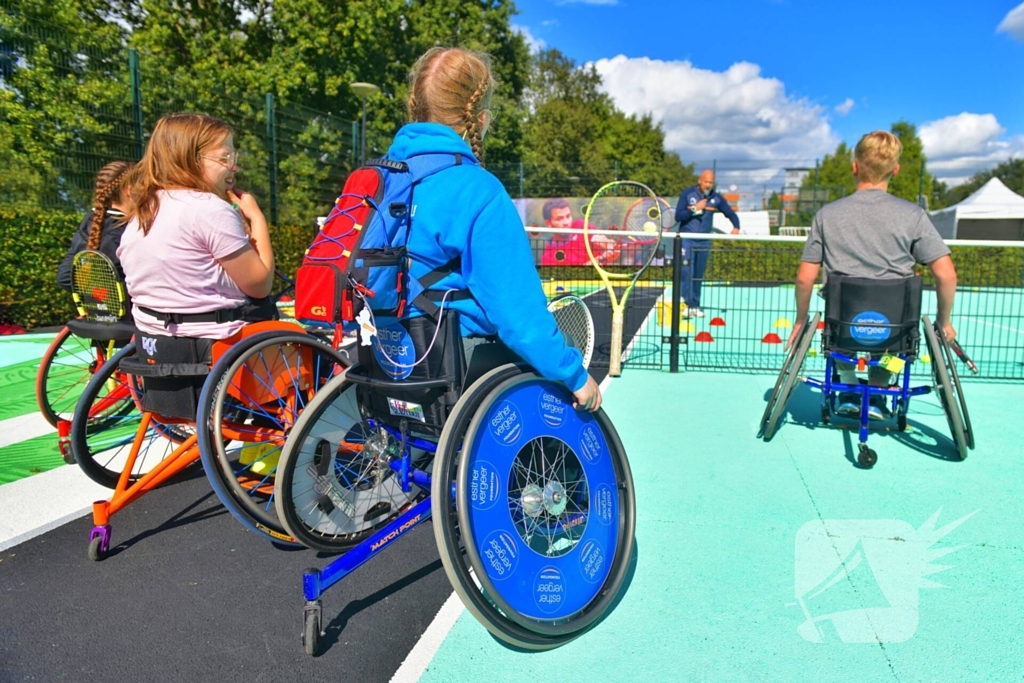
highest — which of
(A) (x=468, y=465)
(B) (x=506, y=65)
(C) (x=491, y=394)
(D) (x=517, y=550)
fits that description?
(B) (x=506, y=65)

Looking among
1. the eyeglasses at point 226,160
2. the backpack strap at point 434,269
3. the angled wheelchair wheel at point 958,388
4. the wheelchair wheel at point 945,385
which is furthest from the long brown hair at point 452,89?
the angled wheelchair wheel at point 958,388

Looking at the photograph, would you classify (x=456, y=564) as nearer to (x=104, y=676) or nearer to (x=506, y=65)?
(x=104, y=676)

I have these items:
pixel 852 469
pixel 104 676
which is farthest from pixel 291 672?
pixel 852 469

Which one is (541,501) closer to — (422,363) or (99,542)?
(422,363)

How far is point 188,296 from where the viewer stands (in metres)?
2.80

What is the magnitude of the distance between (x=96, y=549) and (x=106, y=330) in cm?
93

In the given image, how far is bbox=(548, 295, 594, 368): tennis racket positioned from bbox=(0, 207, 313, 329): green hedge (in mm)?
6738

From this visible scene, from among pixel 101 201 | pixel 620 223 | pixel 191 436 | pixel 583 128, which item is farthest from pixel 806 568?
pixel 583 128

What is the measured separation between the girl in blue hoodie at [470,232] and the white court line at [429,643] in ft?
3.32

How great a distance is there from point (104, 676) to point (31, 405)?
3851 mm

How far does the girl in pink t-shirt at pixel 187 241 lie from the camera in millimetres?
2725

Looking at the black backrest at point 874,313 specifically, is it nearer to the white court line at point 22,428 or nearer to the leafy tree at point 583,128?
the white court line at point 22,428

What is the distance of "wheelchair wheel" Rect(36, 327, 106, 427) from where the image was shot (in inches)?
152

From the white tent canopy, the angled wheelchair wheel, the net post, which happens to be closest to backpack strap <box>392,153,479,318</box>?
the angled wheelchair wheel
